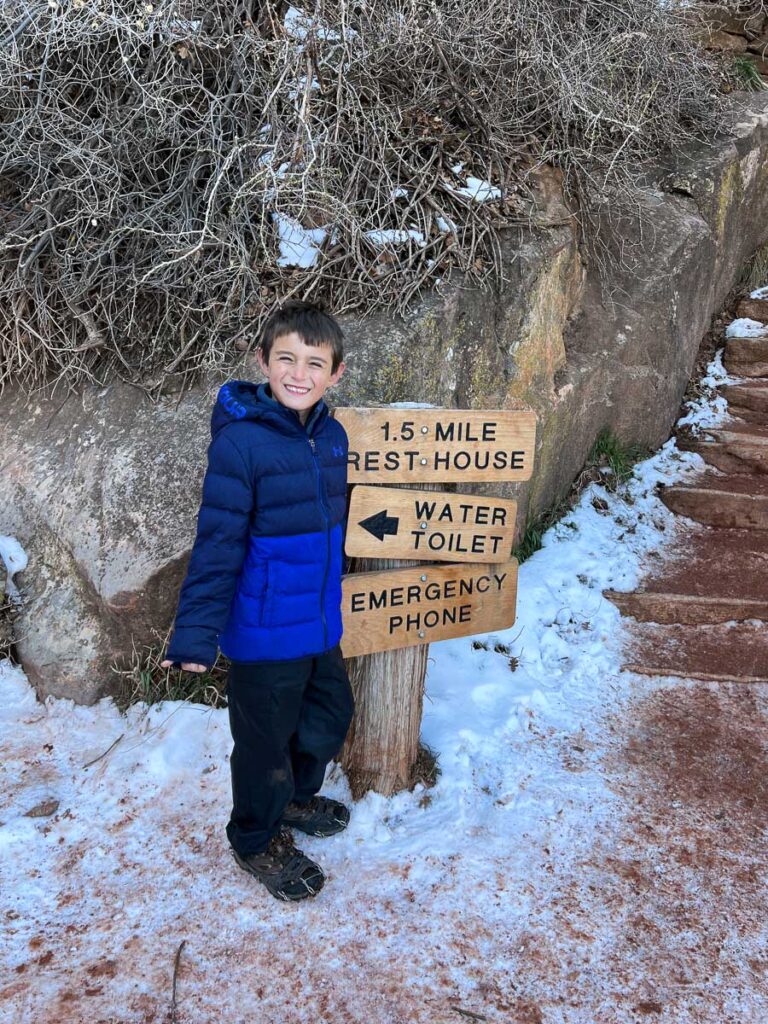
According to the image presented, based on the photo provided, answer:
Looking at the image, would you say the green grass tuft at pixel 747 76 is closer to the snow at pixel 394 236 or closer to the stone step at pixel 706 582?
the stone step at pixel 706 582

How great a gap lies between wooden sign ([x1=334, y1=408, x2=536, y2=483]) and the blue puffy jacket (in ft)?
0.44

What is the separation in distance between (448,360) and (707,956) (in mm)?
2617

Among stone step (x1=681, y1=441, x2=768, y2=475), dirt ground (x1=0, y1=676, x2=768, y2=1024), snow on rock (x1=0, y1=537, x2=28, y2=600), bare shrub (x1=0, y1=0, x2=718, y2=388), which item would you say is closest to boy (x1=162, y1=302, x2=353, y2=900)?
dirt ground (x1=0, y1=676, x2=768, y2=1024)

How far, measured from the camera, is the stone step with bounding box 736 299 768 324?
22.4 feet

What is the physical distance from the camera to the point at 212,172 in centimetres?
358

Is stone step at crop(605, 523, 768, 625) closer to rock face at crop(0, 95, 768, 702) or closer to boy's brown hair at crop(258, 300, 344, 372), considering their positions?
rock face at crop(0, 95, 768, 702)

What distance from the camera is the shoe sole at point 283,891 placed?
2277 millimetres

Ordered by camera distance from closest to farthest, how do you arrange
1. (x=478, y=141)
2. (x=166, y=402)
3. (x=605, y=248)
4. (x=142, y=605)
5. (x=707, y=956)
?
1. (x=707, y=956)
2. (x=142, y=605)
3. (x=166, y=402)
4. (x=478, y=141)
5. (x=605, y=248)

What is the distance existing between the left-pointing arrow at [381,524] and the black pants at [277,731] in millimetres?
409

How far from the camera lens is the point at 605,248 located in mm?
4852

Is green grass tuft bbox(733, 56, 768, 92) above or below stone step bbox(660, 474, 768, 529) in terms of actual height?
above

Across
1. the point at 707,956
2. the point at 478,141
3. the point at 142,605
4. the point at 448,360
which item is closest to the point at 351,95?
the point at 478,141

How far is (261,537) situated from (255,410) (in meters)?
0.36

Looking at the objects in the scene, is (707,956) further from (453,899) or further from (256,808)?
(256,808)
